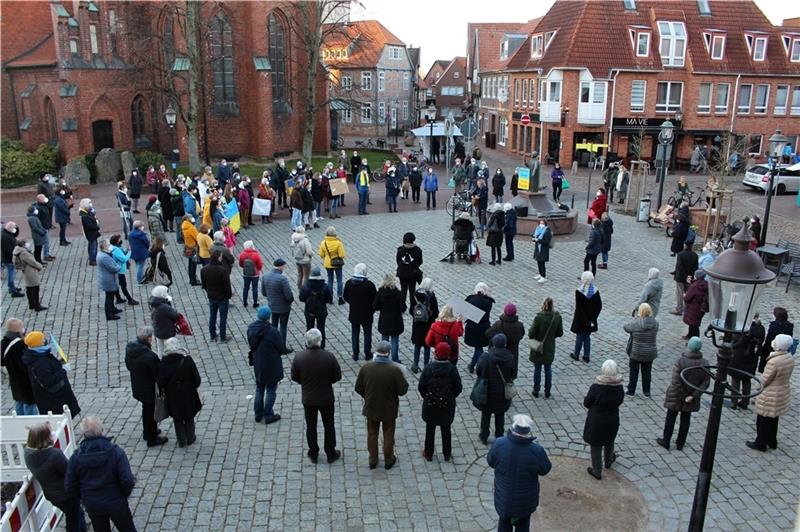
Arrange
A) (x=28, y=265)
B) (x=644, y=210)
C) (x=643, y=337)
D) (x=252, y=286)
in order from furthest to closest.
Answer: (x=644, y=210) → (x=252, y=286) → (x=28, y=265) → (x=643, y=337)

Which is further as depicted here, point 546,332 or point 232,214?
point 232,214

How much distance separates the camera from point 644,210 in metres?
22.6

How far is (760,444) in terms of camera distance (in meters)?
8.37

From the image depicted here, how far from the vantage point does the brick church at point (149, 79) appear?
111ft

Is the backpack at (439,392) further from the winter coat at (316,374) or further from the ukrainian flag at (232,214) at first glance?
the ukrainian flag at (232,214)

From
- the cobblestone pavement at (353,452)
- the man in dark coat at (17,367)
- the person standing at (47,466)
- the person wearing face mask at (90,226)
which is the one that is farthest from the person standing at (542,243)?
the person standing at (47,466)

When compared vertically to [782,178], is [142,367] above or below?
above

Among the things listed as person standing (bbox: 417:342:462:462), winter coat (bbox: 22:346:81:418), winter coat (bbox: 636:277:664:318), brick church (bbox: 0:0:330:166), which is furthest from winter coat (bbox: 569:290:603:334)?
Result: brick church (bbox: 0:0:330:166)

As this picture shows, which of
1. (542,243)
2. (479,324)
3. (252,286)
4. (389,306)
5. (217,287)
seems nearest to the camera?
(479,324)

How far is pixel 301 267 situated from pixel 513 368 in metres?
6.50

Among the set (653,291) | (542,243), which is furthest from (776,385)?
(542,243)

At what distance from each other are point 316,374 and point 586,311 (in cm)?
485

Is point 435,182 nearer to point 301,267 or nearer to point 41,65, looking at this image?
point 301,267

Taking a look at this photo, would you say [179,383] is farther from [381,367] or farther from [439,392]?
[439,392]
